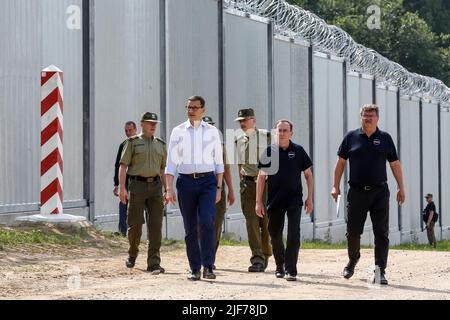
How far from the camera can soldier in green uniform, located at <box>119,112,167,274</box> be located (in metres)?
15.0

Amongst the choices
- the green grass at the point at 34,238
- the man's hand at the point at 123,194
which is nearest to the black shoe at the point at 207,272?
the man's hand at the point at 123,194

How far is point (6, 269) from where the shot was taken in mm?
14695

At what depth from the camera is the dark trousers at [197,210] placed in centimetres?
1385

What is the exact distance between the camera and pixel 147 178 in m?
15.1

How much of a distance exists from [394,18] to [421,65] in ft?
9.12

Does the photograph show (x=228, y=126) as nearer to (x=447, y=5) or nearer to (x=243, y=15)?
(x=243, y=15)

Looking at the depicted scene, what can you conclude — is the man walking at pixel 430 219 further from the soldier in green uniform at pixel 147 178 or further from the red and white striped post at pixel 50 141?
→ the soldier in green uniform at pixel 147 178

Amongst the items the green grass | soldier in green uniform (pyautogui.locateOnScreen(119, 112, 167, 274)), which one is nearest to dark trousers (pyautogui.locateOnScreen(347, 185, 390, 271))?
soldier in green uniform (pyautogui.locateOnScreen(119, 112, 167, 274))

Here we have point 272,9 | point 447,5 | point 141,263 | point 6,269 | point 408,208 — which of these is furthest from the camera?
point 447,5

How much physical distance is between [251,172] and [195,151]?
2.09 metres

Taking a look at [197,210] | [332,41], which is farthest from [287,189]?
[332,41]

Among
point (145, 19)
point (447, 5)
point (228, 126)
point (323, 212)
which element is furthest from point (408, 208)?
point (447, 5)

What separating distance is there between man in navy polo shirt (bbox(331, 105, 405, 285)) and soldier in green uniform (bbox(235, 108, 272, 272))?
1.68m

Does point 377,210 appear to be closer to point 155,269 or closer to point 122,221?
point 155,269
